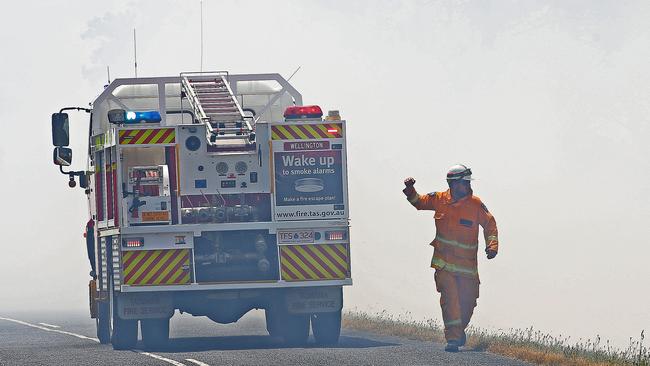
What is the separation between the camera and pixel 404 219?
52.7 m

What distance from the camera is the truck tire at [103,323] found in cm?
2079

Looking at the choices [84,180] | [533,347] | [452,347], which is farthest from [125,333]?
[533,347]

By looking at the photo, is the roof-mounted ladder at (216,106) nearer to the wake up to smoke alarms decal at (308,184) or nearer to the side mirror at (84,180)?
the wake up to smoke alarms decal at (308,184)

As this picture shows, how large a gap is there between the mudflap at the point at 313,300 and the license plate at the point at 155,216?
1.74m

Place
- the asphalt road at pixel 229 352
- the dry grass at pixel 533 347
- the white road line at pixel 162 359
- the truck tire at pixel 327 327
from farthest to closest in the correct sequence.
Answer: the truck tire at pixel 327 327, the asphalt road at pixel 229 352, the white road line at pixel 162 359, the dry grass at pixel 533 347

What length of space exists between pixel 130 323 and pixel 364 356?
400 centimetres

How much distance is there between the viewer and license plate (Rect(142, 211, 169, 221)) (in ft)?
62.7

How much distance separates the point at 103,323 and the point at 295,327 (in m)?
2.74

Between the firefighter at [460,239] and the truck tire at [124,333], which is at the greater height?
the firefighter at [460,239]

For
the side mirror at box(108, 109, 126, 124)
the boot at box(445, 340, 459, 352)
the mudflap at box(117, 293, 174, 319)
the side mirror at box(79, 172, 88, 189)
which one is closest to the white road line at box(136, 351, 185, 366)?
the mudflap at box(117, 293, 174, 319)

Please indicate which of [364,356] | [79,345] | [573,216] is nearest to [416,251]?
[573,216]

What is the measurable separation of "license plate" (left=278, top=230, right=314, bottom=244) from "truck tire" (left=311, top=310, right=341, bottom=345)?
99 centimetres

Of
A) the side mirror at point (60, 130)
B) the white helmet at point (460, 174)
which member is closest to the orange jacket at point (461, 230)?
the white helmet at point (460, 174)

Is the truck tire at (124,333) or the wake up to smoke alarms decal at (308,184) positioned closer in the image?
the wake up to smoke alarms decal at (308,184)
